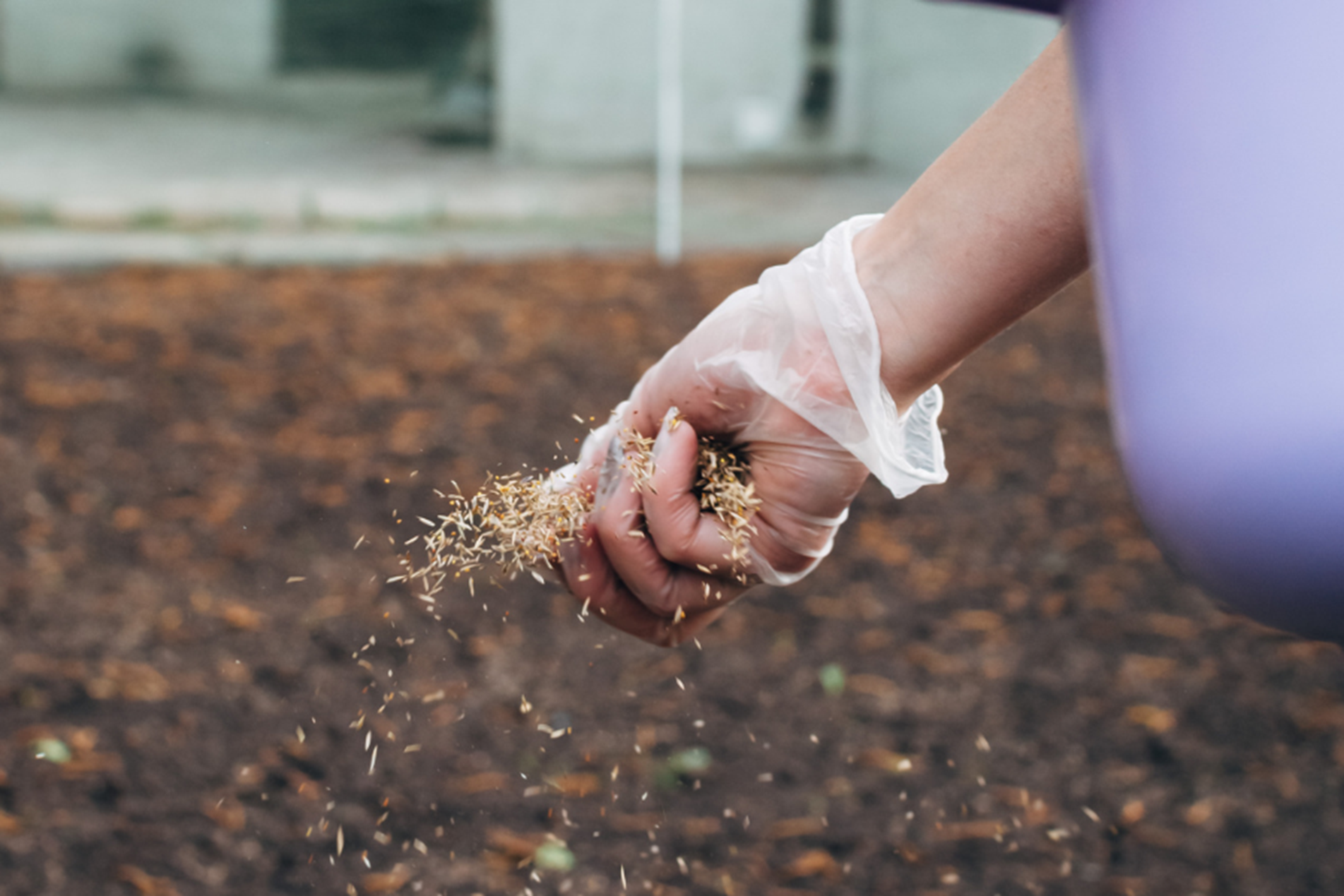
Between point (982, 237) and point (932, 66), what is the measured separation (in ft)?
19.1

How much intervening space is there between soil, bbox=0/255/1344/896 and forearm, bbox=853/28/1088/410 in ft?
3.56

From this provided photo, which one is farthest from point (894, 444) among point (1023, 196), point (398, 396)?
point (398, 396)

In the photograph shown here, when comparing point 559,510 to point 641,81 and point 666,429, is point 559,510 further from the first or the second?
point 641,81

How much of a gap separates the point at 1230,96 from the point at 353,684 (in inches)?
92.1

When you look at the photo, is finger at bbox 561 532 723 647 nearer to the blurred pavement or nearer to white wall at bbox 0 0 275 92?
the blurred pavement

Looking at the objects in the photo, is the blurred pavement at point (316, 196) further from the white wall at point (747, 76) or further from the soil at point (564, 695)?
the soil at point (564, 695)

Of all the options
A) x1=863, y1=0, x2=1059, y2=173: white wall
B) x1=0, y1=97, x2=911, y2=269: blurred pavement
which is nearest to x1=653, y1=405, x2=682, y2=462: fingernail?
x1=0, y1=97, x2=911, y2=269: blurred pavement

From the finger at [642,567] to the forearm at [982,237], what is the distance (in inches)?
15.4

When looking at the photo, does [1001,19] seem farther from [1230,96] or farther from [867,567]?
[1230,96]

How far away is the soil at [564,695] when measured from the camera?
214 centimetres

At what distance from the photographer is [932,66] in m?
6.52

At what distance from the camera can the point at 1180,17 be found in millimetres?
687

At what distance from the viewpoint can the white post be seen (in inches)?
263

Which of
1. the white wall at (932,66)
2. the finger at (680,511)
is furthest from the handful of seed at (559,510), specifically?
the white wall at (932,66)
